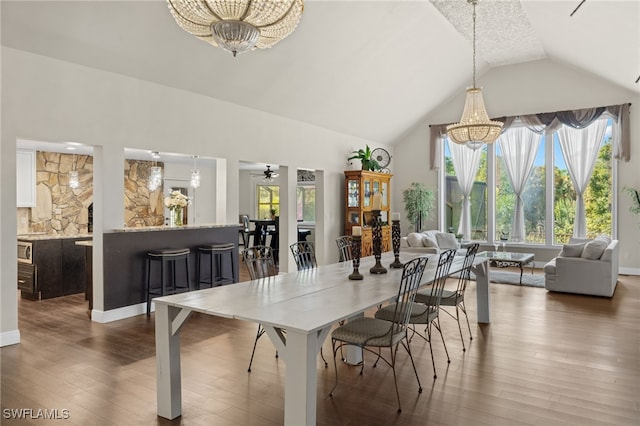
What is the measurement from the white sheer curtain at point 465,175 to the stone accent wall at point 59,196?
26.2 ft

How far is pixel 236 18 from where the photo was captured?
2361 millimetres

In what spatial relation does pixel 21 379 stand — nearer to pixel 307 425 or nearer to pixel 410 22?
pixel 307 425

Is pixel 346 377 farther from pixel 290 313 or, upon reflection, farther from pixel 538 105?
pixel 538 105

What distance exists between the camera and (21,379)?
127 inches

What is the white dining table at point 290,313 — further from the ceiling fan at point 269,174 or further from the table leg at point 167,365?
the ceiling fan at point 269,174

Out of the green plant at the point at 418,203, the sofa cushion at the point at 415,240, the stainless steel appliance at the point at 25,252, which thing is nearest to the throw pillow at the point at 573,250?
the sofa cushion at the point at 415,240

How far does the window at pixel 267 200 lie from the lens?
12.7m

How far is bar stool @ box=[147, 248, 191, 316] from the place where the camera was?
5.13 metres

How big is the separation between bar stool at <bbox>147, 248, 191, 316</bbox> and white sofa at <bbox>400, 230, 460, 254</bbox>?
3606 millimetres

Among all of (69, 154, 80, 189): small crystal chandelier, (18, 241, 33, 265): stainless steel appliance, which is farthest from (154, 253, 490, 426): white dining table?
(69, 154, 80, 189): small crystal chandelier

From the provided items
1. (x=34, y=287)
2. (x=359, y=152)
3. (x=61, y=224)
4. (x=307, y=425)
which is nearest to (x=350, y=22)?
(x=359, y=152)

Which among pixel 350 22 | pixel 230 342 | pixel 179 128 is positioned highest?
pixel 350 22

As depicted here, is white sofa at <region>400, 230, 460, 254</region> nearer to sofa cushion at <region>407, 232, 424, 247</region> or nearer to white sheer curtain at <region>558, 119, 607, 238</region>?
sofa cushion at <region>407, 232, 424, 247</region>

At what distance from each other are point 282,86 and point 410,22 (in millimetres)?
2155
